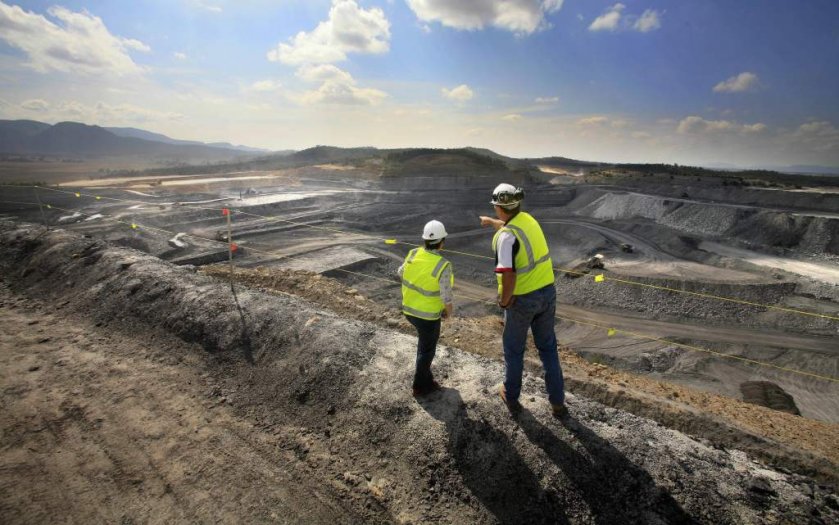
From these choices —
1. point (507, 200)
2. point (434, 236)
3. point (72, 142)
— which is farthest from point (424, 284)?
point (72, 142)

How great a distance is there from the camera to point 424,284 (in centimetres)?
423

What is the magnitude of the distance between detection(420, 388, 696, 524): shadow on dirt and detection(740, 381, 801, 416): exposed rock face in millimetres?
10495

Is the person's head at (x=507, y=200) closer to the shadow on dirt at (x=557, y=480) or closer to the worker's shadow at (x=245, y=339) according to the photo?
the shadow on dirt at (x=557, y=480)

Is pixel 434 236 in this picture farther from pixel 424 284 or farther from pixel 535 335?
pixel 535 335

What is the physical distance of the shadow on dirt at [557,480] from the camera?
3.34 metres

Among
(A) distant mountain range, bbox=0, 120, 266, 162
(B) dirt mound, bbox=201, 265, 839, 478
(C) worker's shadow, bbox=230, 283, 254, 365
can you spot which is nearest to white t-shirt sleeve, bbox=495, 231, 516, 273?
(B) dirt mound, bbox=201, 265, 839, 478

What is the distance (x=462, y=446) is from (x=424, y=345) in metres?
1.17

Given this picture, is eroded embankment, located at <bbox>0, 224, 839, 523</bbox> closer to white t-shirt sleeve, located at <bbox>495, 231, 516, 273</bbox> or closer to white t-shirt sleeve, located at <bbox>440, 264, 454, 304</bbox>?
white t-shirt sleeve, located at <bbox>440, 264, 454, 304</bbox>

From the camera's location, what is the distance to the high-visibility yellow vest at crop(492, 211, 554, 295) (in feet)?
12.4

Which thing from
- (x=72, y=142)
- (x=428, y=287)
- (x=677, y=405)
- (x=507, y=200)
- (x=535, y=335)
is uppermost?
(x=72, y=142)

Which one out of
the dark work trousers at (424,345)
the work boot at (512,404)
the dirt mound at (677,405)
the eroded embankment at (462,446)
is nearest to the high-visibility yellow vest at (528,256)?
the dark work trousers at (424,345)

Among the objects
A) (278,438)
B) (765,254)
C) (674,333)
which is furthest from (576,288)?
(278,438)

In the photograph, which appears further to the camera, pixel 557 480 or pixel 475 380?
pixel 475 380

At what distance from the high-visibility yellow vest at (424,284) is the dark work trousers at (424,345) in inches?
3.6
